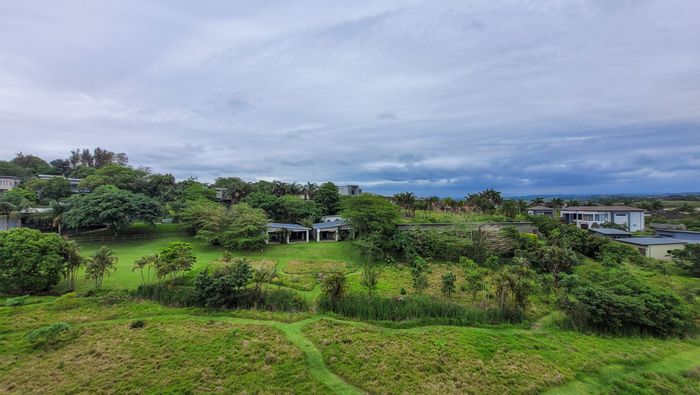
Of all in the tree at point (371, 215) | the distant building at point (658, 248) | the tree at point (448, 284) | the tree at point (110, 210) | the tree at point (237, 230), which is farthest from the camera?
the tree at point (110, 210)

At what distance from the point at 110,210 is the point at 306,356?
3400 centimetres

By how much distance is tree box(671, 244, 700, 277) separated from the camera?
79.5 ft

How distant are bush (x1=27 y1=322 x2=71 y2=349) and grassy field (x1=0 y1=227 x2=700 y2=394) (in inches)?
11.3

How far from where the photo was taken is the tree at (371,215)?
3115 centimetres

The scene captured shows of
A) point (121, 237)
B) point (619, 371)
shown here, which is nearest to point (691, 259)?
point (619, 371)

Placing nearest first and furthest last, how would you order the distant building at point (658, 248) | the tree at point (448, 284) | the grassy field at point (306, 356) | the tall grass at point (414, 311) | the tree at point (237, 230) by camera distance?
the grassy field at point (306, 356)
the tall grass at point (414, 311)
the tree at point (448, 284)
the distant building at point (658, 248)
the tree at point (237, 230)

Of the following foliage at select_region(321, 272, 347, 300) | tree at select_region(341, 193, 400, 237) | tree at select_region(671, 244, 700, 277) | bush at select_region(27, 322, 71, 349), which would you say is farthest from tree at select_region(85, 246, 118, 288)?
tree at select_region(671, 244, 700, 277)

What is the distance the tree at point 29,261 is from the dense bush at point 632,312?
105 feet

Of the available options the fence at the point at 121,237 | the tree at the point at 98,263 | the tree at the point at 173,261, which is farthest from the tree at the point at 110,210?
the tree at the point at 173,261

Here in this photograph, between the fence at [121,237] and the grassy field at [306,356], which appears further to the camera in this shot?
the fence at [121,237]

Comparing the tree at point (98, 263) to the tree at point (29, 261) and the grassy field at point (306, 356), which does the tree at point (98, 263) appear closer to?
the tree at point (29, 261)

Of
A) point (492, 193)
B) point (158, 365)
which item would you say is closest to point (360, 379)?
point (158, 365)

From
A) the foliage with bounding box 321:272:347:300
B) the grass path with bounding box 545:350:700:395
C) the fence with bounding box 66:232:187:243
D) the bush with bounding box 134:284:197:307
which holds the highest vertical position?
the fence with bounding box 66:232:187:243

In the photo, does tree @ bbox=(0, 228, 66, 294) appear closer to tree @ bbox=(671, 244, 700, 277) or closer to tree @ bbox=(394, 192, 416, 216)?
tree @ bbox=(394, 192, 416, 216)
